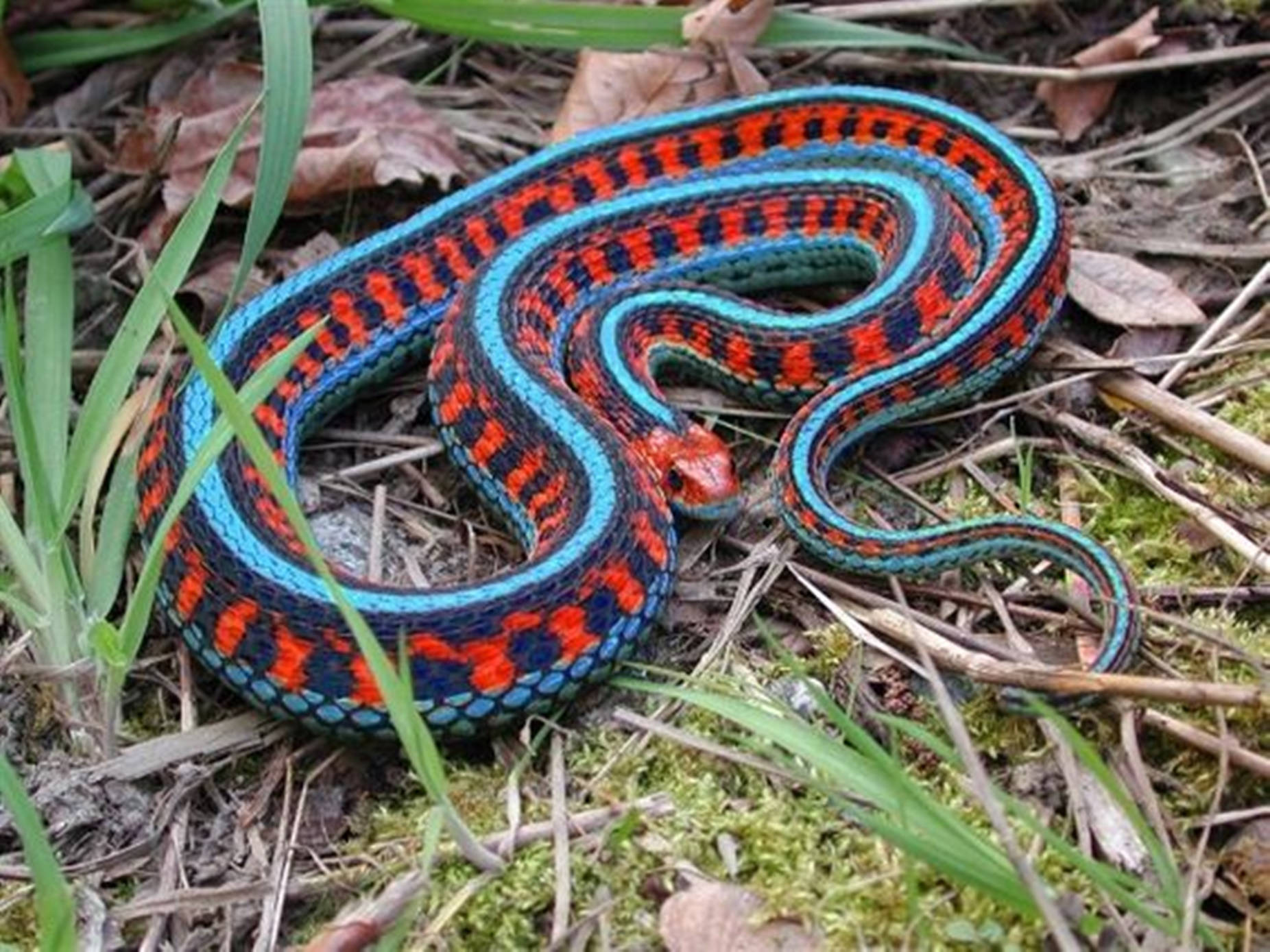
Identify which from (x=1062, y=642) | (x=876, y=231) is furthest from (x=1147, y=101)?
(x=1062, y=642)

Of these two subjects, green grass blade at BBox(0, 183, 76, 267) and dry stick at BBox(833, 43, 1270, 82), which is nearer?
green grass blade at BBox(0, 183, 76, 267)

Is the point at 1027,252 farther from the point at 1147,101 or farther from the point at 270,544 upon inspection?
the point at 270,544

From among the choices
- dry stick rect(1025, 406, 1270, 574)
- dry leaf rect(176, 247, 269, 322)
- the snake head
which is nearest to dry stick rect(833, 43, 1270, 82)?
dry stick rect(1025, 406, 1270, 574)

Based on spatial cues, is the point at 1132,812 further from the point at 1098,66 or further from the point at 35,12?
the point at 35,12

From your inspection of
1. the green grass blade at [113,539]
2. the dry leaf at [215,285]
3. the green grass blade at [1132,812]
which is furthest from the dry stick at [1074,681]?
the dry leaf at [215,285]

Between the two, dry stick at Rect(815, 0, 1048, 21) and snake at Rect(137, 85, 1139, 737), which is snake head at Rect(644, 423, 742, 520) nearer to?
snake at Rect(137, 85, 1139, 737)

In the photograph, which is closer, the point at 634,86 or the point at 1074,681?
the point at 1074,681

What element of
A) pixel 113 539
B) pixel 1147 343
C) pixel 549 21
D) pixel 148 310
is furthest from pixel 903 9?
pixel 113 539
